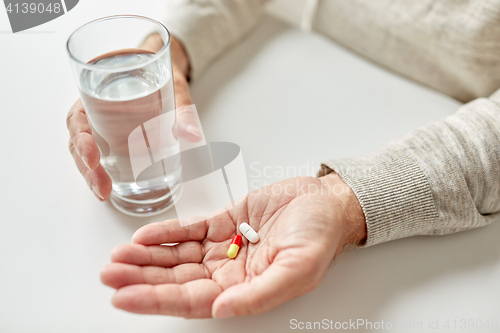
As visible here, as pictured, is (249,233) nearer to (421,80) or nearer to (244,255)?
(244,255)

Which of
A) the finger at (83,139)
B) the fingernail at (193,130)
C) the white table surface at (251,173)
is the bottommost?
the white table surface at (251,173)

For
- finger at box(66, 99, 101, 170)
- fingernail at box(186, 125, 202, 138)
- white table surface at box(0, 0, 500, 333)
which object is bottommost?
white table surface at box(0, 0, 500, 333)

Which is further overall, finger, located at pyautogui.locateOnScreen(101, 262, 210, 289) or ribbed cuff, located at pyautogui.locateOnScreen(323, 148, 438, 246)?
ribbed cuff, located at pyautogui.locateOnScreen(323, 148, 438, 246)

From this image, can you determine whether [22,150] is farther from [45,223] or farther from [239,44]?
[239,44]

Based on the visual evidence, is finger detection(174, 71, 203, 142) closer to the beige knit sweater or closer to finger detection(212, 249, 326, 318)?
the beige knit sweater

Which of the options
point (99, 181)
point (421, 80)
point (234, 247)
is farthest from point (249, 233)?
point (421, 80)

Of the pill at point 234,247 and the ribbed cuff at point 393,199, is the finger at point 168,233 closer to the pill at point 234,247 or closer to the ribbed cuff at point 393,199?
the pill at point 234,247

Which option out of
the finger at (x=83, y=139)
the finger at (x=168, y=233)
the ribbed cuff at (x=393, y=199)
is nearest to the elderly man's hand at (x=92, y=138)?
the finger at (x=83, y=139)

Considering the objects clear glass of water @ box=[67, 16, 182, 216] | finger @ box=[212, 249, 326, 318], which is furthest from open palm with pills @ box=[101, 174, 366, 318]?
clear glass of water @ box=[67, 16, 182, 216]
